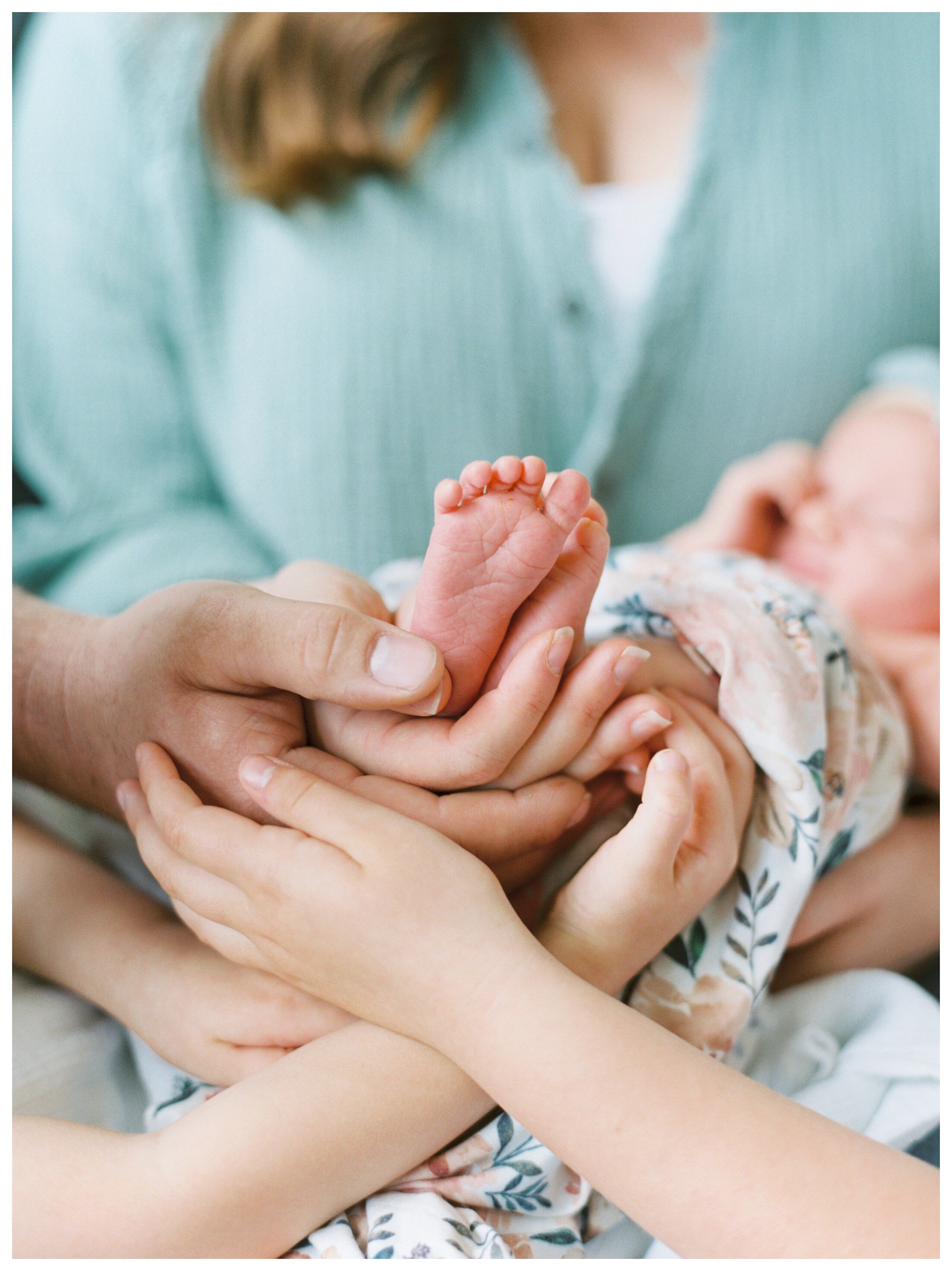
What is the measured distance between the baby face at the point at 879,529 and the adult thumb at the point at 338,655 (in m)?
0.72

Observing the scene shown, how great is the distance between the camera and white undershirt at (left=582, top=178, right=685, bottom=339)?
1.19m

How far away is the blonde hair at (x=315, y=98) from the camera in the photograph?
1.08 meters

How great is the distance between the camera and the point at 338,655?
521 millimetres

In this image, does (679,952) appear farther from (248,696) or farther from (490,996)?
(248,696)

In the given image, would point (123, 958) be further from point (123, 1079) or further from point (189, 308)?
point (189, 308)

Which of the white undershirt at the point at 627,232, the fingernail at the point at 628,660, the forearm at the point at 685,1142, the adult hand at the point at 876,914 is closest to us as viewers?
the forearm at the point at 685,1142

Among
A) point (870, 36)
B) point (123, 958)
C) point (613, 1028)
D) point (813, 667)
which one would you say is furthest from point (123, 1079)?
point (870, 36)

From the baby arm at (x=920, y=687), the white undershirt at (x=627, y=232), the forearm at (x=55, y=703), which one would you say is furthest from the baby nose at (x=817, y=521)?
the forearm at (x=55, y=703)

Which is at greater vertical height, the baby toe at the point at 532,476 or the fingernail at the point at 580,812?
the baby toe at the point at 532,476

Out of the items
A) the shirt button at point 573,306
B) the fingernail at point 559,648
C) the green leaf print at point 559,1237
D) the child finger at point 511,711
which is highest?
the shirt button at point 573,306

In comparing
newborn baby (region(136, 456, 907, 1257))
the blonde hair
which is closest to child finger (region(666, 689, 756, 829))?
newborn baby (region(136, 456, 907, 1257))

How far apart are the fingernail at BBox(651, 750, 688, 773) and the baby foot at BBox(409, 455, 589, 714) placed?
0.13 metres

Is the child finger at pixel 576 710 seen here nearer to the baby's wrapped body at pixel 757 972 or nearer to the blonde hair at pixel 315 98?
the baby's wrapped body at pixel 757 972

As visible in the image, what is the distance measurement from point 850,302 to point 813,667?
0.75m
